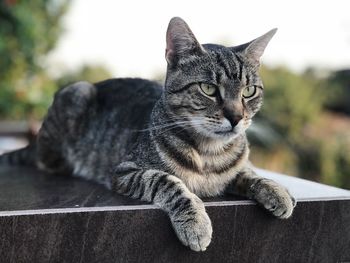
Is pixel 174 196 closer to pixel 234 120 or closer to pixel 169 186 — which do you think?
pixel 169 186

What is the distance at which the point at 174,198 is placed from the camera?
162cm

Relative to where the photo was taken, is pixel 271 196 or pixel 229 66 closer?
pixel 271 196

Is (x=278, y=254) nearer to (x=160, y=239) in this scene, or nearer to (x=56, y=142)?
(x=160, y=239)

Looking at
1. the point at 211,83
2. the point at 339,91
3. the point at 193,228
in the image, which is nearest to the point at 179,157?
the point at 211,83

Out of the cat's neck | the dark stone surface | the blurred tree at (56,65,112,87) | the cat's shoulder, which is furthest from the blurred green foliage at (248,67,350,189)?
the blurred tree at (56,65,112,87)

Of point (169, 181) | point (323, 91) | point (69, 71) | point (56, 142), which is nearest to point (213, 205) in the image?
point (169, 181)

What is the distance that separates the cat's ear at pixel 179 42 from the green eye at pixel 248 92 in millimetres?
209

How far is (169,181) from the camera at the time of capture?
1.72 meters

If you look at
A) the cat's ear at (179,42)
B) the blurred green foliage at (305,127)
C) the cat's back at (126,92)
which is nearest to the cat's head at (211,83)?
the cat's ear at (179,42)

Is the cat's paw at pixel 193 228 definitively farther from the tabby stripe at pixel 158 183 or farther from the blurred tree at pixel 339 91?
the blurred tree at pixel 339 91

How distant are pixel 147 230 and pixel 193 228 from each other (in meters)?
0.15

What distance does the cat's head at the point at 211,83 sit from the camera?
5.70 feet

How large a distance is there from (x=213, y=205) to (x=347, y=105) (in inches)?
327

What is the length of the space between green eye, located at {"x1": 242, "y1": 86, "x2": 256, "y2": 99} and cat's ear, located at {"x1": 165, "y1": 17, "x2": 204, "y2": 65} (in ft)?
0.69
